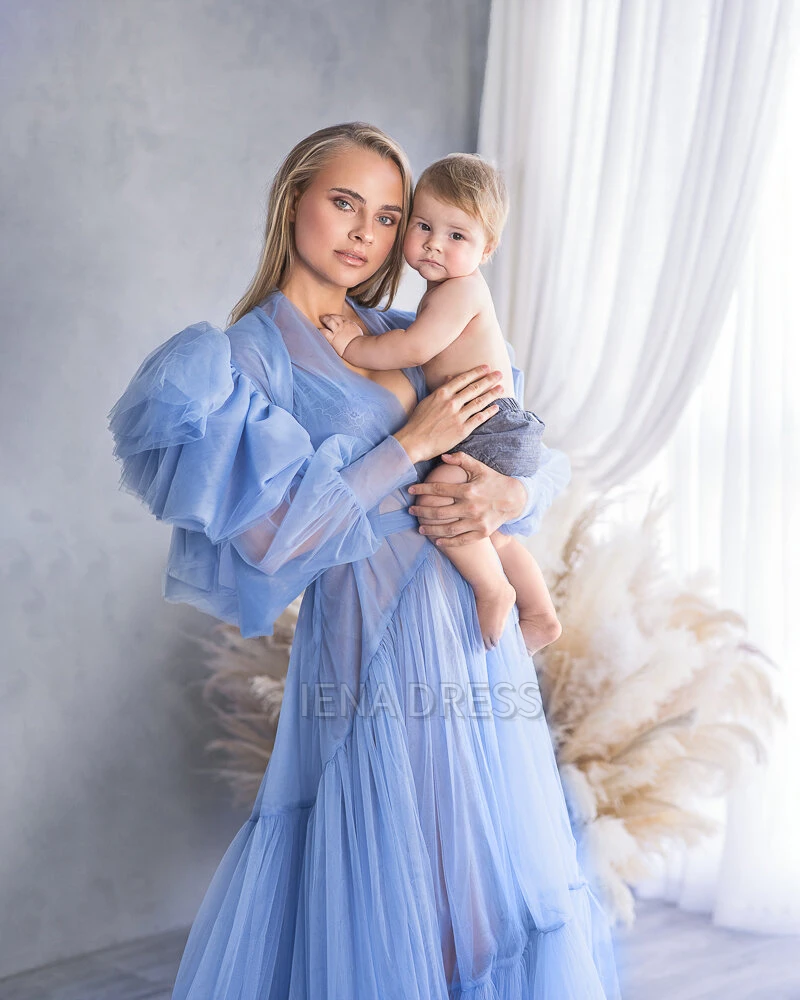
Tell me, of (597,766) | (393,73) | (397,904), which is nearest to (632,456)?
(597,766)

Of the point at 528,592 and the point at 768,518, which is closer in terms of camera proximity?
the point at 528,592

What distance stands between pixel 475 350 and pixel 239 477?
1.70 feet

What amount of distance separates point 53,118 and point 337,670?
1.76m

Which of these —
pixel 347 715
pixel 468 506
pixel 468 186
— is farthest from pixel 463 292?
pixel 347 715

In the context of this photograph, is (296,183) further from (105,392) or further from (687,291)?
(687,291)

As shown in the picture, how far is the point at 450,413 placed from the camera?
163cm

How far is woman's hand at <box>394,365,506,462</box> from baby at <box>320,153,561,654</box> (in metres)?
0.03

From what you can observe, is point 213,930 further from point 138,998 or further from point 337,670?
point 138,998

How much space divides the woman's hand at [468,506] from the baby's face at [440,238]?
0.35 m

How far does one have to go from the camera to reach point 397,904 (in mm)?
1415

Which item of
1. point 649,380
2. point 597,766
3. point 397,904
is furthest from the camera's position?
point 649,380

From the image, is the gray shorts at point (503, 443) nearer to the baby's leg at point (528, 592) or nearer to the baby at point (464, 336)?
the baby at point (464, 336)

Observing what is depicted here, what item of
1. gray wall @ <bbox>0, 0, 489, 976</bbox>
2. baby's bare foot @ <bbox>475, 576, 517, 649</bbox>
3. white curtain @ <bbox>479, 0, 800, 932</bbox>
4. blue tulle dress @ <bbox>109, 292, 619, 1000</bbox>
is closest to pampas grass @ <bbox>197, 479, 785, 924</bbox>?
white curtain @ <bbox>479, 0, 800, 932</bbox>

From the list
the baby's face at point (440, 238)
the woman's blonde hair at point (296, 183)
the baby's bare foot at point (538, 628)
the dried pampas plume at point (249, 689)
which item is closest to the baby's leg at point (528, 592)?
the baby's bare foot at point (538, 628)
